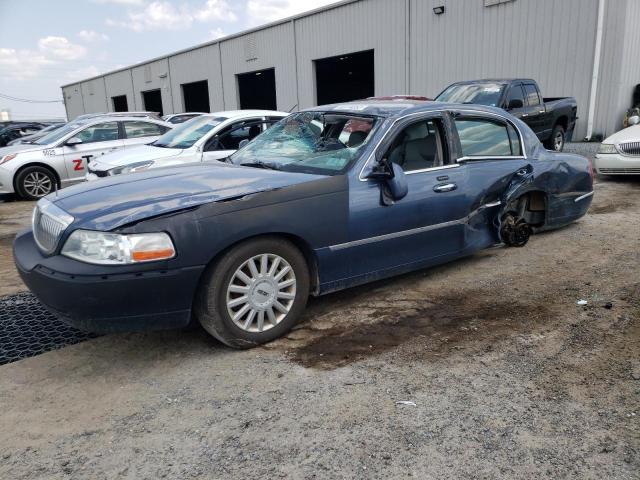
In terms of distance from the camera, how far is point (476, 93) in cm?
1141

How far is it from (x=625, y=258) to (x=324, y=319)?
3217mm

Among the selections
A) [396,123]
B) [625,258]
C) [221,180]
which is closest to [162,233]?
[221,180]

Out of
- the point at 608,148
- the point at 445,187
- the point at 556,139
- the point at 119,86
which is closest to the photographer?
the point at 445,187

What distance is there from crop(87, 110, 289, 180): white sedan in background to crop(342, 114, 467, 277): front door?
3.70 metres

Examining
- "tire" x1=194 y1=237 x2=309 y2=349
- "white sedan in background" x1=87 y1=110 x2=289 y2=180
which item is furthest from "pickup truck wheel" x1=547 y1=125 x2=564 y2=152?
"tire" x1=194 y1=237 x2=309 y2=349

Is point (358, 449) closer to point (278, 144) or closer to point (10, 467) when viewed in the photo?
point (10, 467)

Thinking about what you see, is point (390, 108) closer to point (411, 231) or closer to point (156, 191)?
point (411, 231)

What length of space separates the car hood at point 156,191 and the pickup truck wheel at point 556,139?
33.9ft

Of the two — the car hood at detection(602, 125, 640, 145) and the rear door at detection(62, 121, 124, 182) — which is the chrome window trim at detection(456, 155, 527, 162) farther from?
the rear door at detection(62, 121, 124, 182)

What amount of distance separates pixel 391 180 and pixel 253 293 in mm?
1340

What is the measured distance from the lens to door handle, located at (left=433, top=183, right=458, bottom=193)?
4.39 meters

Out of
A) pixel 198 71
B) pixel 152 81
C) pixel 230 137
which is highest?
pixel 198 71

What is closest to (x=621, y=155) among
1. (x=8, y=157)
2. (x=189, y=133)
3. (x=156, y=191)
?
(x=189, y=133)

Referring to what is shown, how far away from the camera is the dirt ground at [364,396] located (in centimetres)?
246
